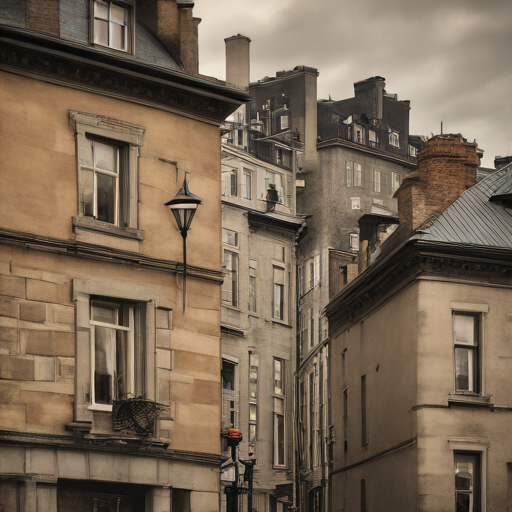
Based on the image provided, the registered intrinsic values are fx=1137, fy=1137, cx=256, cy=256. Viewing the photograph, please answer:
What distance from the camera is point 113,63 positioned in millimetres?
21047

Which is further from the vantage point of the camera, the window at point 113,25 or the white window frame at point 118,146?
the window at point 113,25

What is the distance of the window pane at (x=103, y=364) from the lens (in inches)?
788

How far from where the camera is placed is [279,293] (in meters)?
48.8

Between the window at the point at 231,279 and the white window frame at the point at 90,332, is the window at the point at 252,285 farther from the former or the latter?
the white window frame at the point at 90,332

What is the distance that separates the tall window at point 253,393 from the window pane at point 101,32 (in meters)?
25.2

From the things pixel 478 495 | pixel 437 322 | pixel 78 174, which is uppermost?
A: pixel 78 174

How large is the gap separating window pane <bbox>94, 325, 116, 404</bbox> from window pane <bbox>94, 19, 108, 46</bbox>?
5575 mm

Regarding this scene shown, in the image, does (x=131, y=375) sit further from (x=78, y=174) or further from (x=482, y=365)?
(x=482, y=365)

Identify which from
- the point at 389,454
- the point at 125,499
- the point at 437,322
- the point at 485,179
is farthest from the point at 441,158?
the point at 125,499

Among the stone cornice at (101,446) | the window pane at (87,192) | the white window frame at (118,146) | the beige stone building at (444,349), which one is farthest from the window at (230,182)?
the stone cornice at (101,446)


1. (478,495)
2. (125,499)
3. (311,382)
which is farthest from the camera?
(311,382)

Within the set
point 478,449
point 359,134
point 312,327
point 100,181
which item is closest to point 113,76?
point 100,181

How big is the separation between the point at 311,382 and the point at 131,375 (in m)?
29.8

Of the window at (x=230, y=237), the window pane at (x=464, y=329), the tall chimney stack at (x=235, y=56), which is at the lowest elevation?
the window pane at (x=464, y=329)
